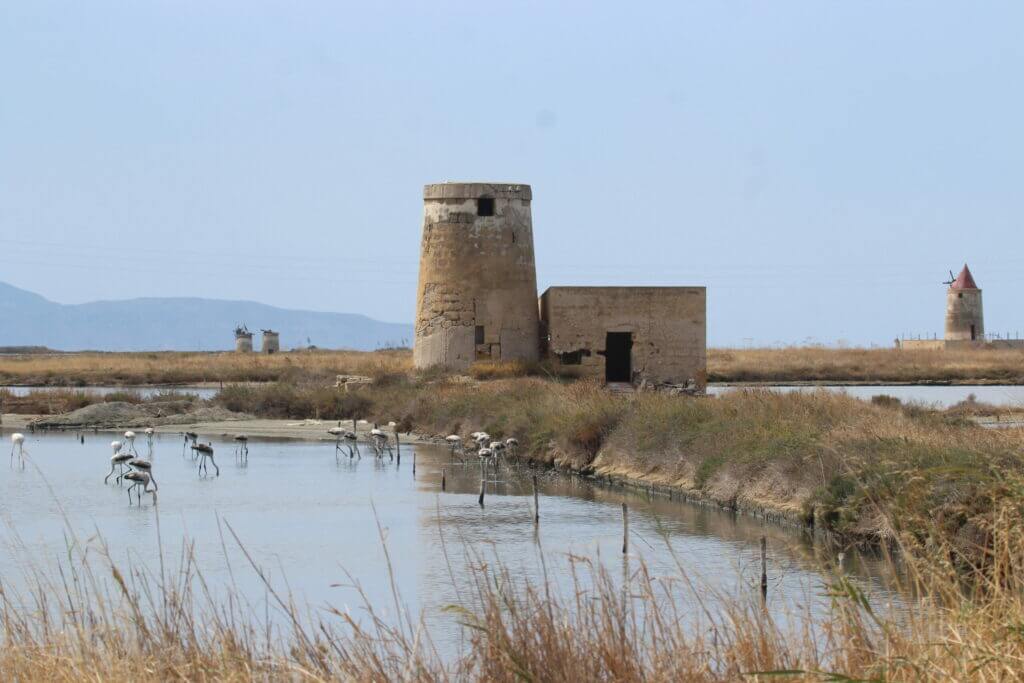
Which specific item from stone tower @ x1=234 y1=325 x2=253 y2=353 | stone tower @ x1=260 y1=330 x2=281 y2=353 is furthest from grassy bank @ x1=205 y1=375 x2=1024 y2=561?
stone tower @ x1=234 y1=325 x2=253 y2=353

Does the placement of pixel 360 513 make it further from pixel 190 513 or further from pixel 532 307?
pixel 532 307


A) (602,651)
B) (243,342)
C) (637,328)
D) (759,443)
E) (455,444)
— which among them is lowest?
(602,651)

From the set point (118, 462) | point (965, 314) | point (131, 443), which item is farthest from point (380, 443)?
point (965, 314)

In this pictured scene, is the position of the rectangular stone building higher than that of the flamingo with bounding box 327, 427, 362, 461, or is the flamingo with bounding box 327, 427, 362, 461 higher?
the rectangular stone building

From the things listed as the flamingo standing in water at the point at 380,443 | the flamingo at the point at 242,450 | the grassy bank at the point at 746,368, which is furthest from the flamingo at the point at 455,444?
the grassy bank at the point at 746,368

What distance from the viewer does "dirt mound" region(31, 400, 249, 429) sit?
29.1 metres

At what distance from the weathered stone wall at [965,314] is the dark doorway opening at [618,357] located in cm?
3716

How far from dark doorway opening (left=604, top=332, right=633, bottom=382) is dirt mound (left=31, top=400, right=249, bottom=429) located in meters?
7.96

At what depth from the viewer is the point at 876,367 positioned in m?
49.5

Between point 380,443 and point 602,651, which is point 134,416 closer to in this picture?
point 380,443

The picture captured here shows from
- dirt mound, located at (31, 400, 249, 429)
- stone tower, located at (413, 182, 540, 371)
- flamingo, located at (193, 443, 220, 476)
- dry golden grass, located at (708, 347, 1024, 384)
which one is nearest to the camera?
flamingo, located at (193, 443, 220, 476)

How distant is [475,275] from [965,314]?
41149mm

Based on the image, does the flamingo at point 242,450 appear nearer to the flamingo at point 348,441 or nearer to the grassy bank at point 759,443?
the flamingo at point 348,441

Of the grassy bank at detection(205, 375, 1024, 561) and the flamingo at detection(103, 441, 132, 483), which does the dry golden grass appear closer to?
the grassy bank at detection(205, 375, 1024, 561)
